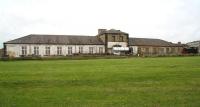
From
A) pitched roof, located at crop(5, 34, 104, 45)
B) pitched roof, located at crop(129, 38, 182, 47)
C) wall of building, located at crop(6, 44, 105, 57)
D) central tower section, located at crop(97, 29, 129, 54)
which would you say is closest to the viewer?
wall of building, located at crop(6, 44, 105, 57)

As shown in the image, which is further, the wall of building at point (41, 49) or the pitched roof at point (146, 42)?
the pitched roof at point (146, 42)

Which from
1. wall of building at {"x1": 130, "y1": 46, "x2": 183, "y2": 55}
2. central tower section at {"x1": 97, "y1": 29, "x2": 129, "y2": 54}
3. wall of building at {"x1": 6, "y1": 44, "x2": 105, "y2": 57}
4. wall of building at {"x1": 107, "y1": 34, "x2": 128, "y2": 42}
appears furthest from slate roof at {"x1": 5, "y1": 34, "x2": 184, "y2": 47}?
wall of building at {"x1": 107, "y1": 34, "x2": 128, "y2": 42}

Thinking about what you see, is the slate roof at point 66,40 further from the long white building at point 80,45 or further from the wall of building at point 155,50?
the wall of building at point 155,50

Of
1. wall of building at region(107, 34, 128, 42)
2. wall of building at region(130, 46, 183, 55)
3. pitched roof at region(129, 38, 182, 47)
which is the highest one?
wall of building at region(107, 34, 128, 42)

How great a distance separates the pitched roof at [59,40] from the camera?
68181mm

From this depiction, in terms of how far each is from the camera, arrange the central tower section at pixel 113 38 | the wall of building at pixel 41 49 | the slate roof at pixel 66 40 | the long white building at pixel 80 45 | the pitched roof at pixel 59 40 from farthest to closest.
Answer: the central tower section at pixel 113 38
the slate roof at pixel 66 40
the pitched roof at pixel 59 40
the long white building at pixel 80 45
the wall of building at pixel 41 49

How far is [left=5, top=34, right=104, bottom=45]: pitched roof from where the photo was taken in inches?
2684

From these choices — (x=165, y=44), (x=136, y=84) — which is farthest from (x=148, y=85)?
(x=165, y=44)

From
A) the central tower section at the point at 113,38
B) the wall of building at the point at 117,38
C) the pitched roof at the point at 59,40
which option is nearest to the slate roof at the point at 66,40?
the pitched roof at the point at 59,40

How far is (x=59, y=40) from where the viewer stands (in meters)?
71.5

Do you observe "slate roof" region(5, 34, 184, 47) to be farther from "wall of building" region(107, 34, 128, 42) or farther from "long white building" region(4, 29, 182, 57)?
"wall of building" region(107, 34, 128, 42)

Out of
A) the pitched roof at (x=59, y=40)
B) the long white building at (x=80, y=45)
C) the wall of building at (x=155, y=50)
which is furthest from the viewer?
the wall of building at (x=155, y=50)

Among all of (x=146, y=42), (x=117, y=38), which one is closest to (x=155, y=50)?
(x=146, y=42)

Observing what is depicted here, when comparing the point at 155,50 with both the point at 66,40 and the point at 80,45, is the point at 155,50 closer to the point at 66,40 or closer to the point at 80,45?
the point at 80,45
